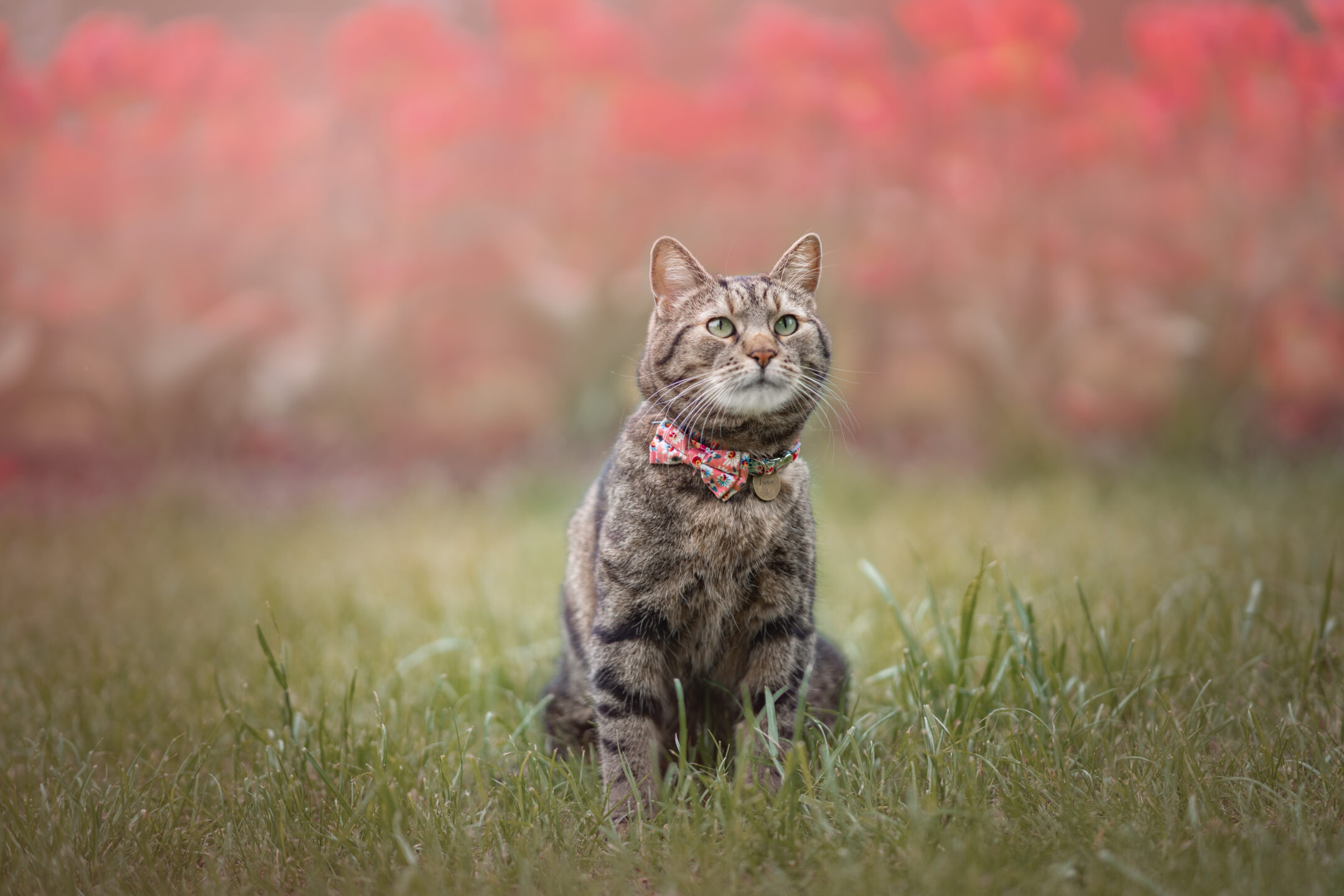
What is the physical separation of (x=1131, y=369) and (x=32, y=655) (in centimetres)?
556

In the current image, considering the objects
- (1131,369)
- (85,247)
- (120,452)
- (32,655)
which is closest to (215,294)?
(85,247)

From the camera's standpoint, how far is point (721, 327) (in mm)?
1947

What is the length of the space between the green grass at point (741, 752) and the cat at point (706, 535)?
6.0 inches

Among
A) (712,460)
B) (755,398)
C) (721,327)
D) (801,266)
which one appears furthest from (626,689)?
(801,266)

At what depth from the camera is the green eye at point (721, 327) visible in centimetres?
194

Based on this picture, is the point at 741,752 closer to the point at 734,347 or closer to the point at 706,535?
the point at 706,535

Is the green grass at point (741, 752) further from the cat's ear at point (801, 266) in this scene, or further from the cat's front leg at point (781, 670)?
the cat's ear at point (801, 266)

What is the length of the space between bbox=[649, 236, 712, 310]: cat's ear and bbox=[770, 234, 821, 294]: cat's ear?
6.8 inches

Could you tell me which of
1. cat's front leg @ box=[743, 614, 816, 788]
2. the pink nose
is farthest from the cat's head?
cat's front leg @ box=[743, 614, 816, 788]

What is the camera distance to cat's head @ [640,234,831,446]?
1.83 m

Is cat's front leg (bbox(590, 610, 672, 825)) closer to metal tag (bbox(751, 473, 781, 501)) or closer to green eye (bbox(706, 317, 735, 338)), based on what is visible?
metal tag (bbox(751, 473, 781, 501))

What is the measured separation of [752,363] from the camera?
5.97ft

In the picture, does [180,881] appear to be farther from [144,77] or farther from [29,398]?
[144,77]

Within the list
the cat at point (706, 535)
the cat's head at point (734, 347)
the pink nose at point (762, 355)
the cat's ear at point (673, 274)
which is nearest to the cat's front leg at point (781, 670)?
the cat at point (706, 535)
